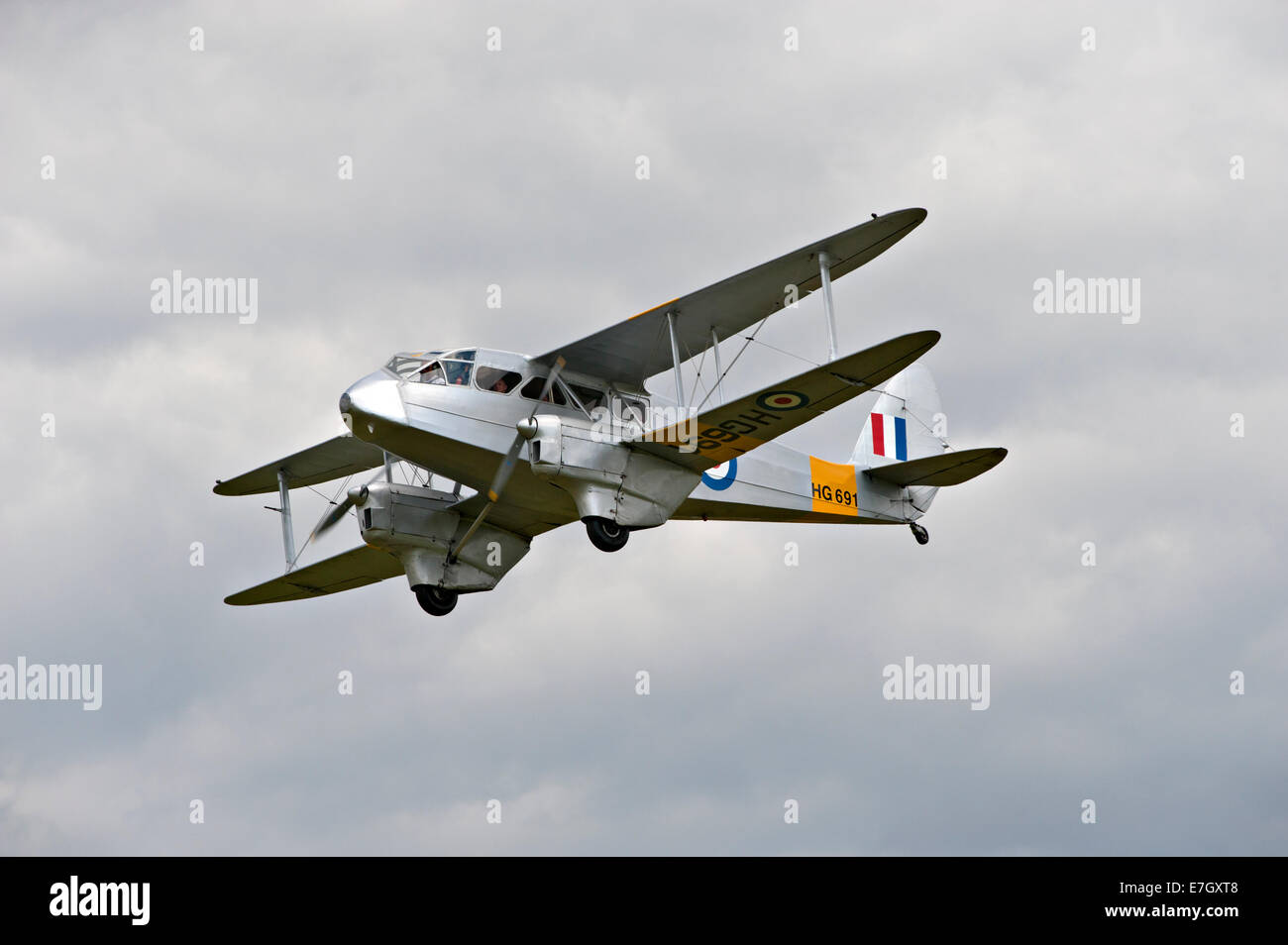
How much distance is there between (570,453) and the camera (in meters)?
29.5

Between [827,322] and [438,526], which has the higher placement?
[827,322]

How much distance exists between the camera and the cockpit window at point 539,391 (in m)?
30.3

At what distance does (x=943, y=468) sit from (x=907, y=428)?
5411 mm

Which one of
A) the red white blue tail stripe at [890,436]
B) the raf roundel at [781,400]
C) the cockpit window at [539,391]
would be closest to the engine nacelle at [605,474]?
the cockpit window at [539,391]

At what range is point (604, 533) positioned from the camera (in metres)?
29.8

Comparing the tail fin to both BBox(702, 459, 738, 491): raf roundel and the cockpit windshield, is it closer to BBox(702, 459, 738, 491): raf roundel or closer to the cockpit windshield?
BBox(702, 459, 738, 491): raf roundel

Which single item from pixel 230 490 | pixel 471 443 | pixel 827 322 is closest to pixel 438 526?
pixel 471 443

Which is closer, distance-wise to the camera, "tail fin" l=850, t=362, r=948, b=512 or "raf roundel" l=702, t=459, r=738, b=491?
"raf roundel" l=702, t=459, r=738, b=491

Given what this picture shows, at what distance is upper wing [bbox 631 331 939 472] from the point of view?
1082 inches

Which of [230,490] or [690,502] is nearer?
[690,502]

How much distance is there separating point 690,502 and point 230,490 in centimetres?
1020

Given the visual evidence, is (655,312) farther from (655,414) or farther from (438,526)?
(438,526)

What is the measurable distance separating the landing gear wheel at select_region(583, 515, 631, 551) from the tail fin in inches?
278

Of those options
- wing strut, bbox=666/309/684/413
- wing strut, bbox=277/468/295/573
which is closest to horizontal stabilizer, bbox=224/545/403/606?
wing strut, bbox=277/468/295/573
